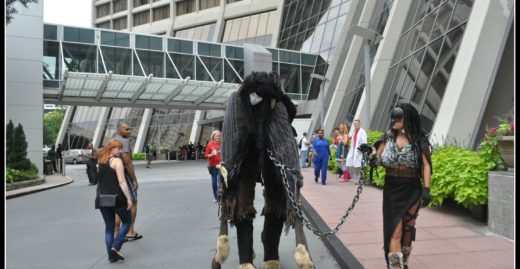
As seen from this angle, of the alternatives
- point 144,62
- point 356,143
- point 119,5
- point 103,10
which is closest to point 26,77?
point 144,62

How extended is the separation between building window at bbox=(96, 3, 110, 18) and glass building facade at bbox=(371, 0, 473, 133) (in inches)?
2222

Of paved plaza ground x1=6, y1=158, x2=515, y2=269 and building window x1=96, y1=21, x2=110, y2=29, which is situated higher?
building window x1=96, y1=21, x2=110, y2=29

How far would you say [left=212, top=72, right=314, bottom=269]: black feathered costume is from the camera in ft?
→ 12.6

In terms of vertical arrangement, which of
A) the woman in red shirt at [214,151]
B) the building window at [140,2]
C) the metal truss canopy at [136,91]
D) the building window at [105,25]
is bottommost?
the woman in red shirt at [214,151]

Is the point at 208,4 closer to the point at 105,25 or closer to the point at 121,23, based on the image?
the point at 121,23

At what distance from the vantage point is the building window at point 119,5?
6347cm

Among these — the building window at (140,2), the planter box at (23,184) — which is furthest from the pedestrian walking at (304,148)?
the building window at (140,2)

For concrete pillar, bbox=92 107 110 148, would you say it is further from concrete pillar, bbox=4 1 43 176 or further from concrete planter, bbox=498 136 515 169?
concrete planter, bbox=498 136 515 169

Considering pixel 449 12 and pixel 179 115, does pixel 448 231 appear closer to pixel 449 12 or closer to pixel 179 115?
pixel 449 12

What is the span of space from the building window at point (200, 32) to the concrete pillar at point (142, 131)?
10509 millimetres

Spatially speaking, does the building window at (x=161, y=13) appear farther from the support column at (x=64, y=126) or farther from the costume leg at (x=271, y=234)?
the costume leg at (x=271, y=234)

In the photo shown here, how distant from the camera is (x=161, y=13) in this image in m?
58.1

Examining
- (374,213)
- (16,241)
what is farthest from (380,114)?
(16,241)

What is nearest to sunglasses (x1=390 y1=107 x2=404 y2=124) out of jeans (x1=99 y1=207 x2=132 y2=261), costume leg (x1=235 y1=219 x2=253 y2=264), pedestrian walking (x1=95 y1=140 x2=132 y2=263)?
costume leg (x1=235 y1=219 x2=253 y2=264)
